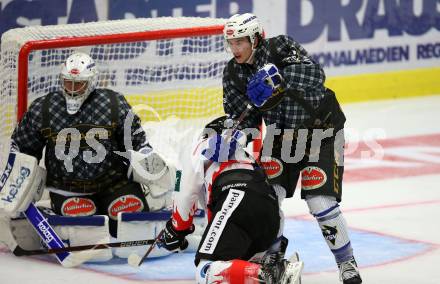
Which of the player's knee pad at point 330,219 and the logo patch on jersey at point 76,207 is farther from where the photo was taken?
the logo patch on jersey at point 76,207

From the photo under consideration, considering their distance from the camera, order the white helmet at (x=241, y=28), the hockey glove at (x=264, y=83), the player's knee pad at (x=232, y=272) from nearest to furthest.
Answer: the player's knee pad at (x=232, y=272), the hockey glove at (x=264, y=83), the white helmet at (x=241, y=28)

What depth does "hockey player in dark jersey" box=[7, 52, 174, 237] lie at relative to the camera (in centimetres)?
555

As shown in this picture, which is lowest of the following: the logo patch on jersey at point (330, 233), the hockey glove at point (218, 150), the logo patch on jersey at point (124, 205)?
the logo patch on jersey at point (124, 205)

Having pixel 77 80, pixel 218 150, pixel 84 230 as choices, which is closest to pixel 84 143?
pixel 77 80

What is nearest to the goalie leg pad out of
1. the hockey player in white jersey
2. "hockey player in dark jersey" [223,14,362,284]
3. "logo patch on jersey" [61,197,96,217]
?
"logo patch on jersey" [61,197,96,217]

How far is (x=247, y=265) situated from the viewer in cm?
424

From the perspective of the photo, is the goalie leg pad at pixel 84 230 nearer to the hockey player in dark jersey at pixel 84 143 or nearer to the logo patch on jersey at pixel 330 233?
the hockey player in dark jersey at pixel 84 143

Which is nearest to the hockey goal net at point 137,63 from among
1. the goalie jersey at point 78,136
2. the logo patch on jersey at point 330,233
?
the goalie jersey at point 78,136

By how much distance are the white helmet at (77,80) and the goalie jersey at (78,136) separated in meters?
0.06

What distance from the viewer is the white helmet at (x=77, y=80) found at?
18.0 feet

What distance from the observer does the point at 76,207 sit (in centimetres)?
563

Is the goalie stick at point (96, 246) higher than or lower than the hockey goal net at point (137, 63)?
lower

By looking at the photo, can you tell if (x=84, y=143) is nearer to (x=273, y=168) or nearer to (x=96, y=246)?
(x=96, y=246)

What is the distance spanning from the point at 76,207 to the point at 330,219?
1.39 meters
